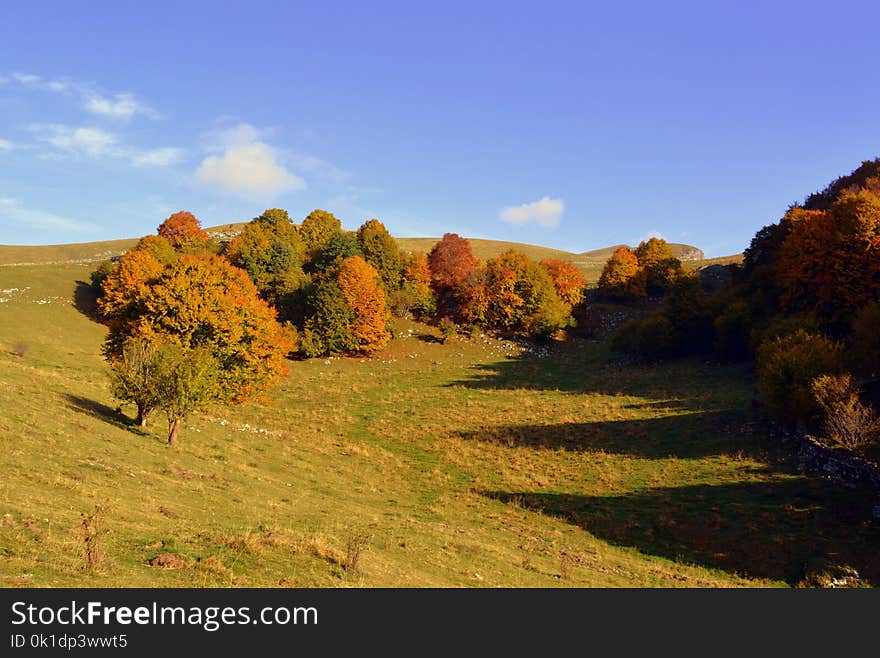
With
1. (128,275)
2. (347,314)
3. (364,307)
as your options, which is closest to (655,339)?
(364,307)

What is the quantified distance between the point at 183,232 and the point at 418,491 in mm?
82015

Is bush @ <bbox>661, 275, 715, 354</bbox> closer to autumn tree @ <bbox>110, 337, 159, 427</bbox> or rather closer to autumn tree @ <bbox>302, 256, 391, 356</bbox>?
autumn tree @ <bbox>302, 256, 391, 356</bbox>

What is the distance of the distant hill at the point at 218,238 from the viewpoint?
125m

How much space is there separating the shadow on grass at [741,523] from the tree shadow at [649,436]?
5777 mm

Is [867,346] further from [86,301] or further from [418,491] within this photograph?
[86,301]

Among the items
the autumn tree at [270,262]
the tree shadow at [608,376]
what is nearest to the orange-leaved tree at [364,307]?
the autumn tree at [270,262]

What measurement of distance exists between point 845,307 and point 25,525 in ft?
206

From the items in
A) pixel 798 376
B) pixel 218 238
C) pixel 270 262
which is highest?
pixel 218 238

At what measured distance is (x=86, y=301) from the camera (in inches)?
3029

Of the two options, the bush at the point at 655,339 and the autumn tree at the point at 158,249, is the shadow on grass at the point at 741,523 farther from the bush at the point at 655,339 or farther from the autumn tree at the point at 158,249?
the autumn tree at the point at 158,249

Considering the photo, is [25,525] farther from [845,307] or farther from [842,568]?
[845,307]

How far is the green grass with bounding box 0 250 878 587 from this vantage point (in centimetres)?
1414
